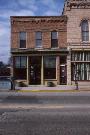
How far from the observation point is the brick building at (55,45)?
124 feet

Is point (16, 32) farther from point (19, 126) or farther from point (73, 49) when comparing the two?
point (19, 126)

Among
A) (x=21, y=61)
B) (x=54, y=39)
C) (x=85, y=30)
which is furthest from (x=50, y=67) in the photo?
(x=85, y=30)

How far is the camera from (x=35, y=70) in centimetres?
3888

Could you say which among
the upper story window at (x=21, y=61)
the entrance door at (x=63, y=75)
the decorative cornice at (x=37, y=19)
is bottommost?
the entrance door at (x=63, y=75)

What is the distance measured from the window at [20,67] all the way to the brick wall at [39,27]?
131 centimetres

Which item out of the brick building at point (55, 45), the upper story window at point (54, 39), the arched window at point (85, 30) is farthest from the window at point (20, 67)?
the arched window at point (85, 30)

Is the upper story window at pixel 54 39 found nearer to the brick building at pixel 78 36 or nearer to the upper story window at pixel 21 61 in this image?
the brick building at pixel 78 36

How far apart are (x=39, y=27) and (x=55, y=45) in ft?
7.87

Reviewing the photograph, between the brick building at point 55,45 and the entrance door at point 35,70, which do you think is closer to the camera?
the brick building at point 55,45

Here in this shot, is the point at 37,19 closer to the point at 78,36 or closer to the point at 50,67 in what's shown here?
the point at 78,36

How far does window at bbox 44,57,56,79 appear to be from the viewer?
3831 centimetres

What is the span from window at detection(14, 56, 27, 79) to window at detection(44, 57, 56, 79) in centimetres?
210

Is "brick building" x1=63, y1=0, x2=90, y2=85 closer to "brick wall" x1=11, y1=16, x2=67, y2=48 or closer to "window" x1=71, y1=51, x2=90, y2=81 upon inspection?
"window" x1=71, y1=51, x2=90, y2=81

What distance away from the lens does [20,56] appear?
126ft
